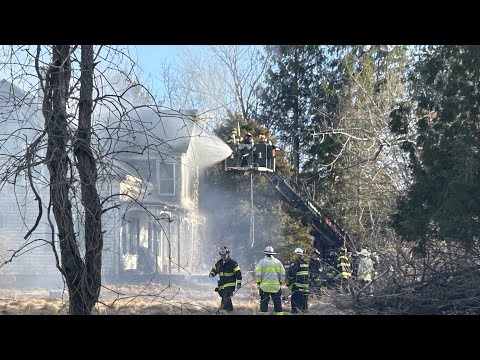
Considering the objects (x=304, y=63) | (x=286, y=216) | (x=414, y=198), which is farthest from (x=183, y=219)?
(x=414, y=198)

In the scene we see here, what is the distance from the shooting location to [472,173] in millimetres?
15133

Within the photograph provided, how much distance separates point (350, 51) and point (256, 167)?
35.4 ft

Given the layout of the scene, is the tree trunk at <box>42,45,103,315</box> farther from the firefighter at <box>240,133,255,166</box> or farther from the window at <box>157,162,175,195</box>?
the window at <box>157,162,175,195</box>

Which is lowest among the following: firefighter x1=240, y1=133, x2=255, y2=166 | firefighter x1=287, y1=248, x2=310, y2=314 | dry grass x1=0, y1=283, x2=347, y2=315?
dry grass x1=0, y1=283, x2=347, y2=315

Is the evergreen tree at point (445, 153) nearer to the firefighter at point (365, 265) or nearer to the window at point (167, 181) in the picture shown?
the firefighter at point (365, 265)

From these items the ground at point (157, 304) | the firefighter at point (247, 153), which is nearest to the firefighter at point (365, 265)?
the ground at point (157, 304)

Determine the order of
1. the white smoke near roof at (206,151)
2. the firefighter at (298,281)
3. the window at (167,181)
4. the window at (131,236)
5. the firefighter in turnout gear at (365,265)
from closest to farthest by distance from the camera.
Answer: the firefighter at (298,281), the firefighter in turnout gear at (365,265), the window at (131,236), the white smoke near roof at (206,151), the window at (167,181)

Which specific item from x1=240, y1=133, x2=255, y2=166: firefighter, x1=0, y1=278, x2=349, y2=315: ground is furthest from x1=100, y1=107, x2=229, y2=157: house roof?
x1=240, y1=133, x2=255, y2=166: firefighter

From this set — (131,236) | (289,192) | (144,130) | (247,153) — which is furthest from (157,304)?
(131,236)

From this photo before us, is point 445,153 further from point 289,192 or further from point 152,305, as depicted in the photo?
point 289,192

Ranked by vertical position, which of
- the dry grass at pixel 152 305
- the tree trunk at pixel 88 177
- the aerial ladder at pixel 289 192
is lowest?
the dry grass at pixel 152 305

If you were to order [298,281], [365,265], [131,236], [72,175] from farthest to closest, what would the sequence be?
1. [131,236]
2. [365,265]
3. [298,281]
4. [72,175]
